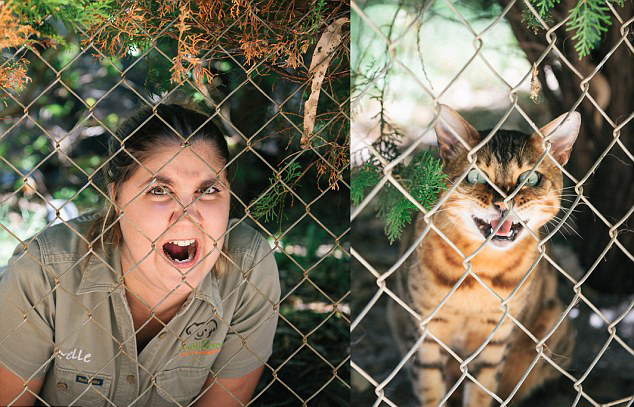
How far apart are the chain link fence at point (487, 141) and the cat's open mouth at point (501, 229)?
5cm

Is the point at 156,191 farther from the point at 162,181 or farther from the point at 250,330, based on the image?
the point at 250,330

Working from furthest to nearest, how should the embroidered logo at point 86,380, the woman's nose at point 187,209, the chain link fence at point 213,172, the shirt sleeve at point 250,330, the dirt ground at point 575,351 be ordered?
the shirt sleeve at point 250,330 < the embroidered logo at point 86,380 < the woman's nose at point 187,209 < the chain link fence at point 213,172 < the dirt ground at point 575,351

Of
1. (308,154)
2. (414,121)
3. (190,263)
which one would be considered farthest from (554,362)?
(308,154)

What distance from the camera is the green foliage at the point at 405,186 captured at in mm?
1136

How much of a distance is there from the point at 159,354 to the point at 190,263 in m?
0.30

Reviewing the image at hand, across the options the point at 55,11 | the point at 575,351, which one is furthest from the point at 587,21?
the point at 55,11

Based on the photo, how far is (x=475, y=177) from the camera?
1132 millimetres

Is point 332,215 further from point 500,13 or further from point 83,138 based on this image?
point 500,13

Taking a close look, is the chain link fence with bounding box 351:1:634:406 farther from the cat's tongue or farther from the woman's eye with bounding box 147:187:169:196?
the woman's eye with bounding box 147:187:169:196

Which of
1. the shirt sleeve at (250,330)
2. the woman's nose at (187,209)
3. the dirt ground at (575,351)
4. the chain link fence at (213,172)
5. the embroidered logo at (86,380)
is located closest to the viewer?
the dirt ground at (575,351)

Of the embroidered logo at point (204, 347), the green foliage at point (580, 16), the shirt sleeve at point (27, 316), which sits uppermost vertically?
the green foliage at point (580, 16)

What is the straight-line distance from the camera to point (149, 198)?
1693mm

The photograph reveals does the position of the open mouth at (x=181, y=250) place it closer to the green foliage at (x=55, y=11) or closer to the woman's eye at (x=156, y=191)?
the woman's eye at (x=156, y=191)

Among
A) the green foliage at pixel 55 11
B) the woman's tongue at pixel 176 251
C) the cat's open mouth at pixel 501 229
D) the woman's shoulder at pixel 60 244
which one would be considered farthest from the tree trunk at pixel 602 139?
the woman's shoulder at pixel 60 244
